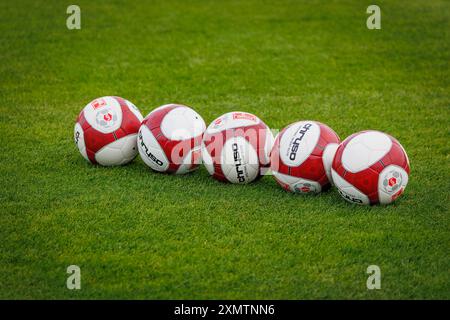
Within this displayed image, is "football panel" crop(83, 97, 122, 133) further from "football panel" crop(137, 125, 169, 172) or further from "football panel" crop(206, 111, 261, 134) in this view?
"football panel" crop(206, 111, 261, 134)

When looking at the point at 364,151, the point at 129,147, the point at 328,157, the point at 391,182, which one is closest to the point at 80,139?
the point at 129,147

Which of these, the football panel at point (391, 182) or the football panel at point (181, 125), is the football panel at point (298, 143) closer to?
the football panel at point (391, 182)

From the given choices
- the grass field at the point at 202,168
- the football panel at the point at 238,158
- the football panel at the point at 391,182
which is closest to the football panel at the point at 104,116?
the grass field at the point at 202,168

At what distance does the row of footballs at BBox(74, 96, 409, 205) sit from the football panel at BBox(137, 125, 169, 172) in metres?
0.01

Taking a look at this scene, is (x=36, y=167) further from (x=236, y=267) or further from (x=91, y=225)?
(x=236, y=267)

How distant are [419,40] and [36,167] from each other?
8.53 meters

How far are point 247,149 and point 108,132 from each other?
1693 mm

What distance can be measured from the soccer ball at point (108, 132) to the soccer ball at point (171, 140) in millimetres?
231

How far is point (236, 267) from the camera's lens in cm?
557

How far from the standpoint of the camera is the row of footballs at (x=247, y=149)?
6.53 meters

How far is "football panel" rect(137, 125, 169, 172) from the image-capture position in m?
7.27

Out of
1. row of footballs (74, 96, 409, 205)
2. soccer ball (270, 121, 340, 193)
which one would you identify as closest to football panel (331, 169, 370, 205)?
row of footballs (74, 96, 409, 205)
